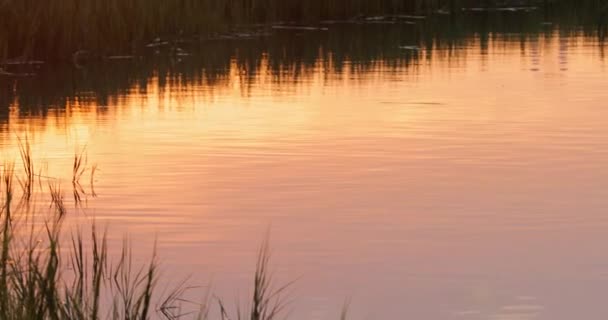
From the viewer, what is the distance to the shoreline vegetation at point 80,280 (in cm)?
707

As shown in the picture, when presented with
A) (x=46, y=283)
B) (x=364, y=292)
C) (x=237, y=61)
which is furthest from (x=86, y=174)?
(x=237, y=61)

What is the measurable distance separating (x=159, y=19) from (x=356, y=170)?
1385 cm

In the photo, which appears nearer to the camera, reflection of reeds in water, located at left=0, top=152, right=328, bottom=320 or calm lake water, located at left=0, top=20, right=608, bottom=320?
reflection of reeds in water, located at left=0, top=152, right=328, bottom=320

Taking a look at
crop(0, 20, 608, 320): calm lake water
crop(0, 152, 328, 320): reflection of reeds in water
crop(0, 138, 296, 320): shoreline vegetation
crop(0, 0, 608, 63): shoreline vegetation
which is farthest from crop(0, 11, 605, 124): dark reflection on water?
crop(0, 152, 328, 320): reflection of reeds in water

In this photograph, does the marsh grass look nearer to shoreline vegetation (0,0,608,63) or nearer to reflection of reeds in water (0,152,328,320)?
shoreline vegetation (0,0,608,63)

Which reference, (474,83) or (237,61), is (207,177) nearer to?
(474,83)

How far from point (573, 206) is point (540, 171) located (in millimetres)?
1742

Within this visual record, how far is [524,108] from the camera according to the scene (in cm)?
1841

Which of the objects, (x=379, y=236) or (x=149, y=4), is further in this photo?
(x=149, y=4)

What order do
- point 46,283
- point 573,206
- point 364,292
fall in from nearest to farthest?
point 46,283, point 364,292, point 573,206

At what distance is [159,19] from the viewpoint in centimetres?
2684

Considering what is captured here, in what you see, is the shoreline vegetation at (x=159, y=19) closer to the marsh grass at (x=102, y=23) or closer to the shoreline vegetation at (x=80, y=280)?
the marsh grass at (x=102, y=23)

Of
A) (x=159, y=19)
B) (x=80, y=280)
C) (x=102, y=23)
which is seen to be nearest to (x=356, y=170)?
(x=80, y=280)

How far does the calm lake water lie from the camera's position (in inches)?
367
